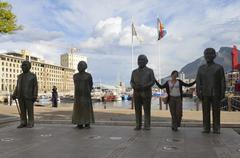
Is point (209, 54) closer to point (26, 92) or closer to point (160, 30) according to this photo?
point (26, 92)

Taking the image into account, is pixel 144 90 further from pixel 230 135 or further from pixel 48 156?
pixel 48 156

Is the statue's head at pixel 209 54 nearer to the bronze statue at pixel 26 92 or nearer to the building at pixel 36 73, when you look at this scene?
the bronze statue at pixel 26 92

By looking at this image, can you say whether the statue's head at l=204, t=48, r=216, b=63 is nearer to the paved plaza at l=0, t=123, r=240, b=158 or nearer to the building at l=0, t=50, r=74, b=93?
the paved plaza at l=0, t=123, r=240, b=158

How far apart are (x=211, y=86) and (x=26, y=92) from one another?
242 inches

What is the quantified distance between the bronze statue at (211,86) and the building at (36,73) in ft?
364

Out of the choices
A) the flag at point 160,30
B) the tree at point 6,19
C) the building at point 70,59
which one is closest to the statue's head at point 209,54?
the tree at point 6,19

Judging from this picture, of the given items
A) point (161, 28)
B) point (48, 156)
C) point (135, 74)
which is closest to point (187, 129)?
point (135, 74)

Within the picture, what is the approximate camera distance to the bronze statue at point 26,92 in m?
13.2

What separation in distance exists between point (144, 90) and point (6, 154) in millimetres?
5419

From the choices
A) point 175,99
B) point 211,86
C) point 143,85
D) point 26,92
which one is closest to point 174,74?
point 175,99

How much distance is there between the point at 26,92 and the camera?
13.1m

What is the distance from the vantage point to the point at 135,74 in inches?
486

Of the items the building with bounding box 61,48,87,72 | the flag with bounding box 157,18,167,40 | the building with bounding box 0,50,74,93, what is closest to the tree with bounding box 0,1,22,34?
the flag with bounding box 157,18,167,40

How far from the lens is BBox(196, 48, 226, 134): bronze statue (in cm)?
1133
